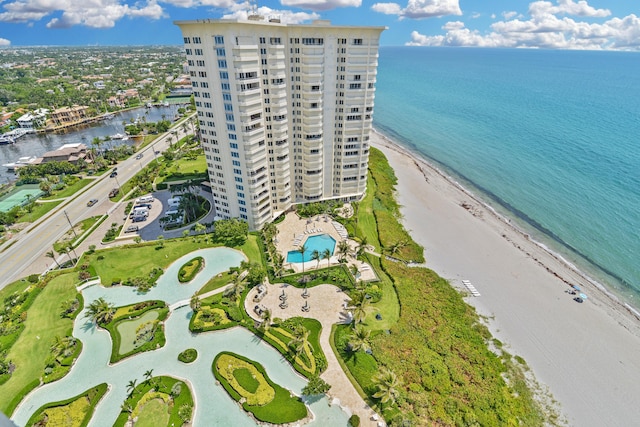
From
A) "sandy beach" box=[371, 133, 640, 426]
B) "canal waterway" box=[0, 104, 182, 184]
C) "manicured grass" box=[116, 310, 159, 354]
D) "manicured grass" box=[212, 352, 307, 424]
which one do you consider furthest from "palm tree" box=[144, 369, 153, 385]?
"canal waterway" box=[0, 104, 182, 184]

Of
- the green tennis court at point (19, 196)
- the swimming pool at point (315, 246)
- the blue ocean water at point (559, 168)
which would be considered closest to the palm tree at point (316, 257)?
the swimming pool at point (315, 246)

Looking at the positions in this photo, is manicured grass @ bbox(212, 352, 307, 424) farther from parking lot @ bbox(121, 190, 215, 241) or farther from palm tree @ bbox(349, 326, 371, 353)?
parking lot @ bbox(121, 190, 215, 241)

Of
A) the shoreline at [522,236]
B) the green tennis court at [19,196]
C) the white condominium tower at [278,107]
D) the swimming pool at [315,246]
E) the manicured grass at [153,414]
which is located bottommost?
the shoreline at [522,236]

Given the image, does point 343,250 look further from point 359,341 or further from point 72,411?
point 72,411

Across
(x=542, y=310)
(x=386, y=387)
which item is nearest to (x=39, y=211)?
(x=386, y=387)

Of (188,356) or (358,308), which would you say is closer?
(188,356)

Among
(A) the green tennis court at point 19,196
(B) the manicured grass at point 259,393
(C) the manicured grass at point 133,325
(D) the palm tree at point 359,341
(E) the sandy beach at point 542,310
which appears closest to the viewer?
(B) the manicured grass at point 259,393

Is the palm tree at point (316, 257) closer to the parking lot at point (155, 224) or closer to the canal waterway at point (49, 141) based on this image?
the parking lot at point (155, 224)
